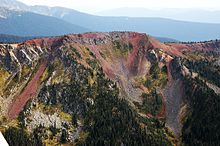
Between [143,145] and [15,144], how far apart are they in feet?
201

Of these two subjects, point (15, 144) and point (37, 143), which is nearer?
point (15, 144)

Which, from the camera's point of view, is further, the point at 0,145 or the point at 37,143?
the point at 37,143

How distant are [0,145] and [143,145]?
160263 millimetres

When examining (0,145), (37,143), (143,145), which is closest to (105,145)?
(143,145)

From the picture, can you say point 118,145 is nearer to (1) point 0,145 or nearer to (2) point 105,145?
(2) point 105,145

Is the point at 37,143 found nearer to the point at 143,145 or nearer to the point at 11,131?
the point at 11,131

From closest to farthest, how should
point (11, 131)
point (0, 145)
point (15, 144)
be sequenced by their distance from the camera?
point (0, 145) → point (15, 144) → point (11, 131)

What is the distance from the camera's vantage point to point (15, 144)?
17938cm

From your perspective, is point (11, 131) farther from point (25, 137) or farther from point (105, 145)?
point (105, 145)

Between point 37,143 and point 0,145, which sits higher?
point 0,145

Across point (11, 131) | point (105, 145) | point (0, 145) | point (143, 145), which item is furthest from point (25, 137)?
point (0, 145)

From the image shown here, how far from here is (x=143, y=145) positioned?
199875 millimetres

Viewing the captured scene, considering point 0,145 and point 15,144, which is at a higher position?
point 0,145

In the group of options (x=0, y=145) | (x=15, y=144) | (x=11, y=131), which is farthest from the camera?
(x=11, y=131)
